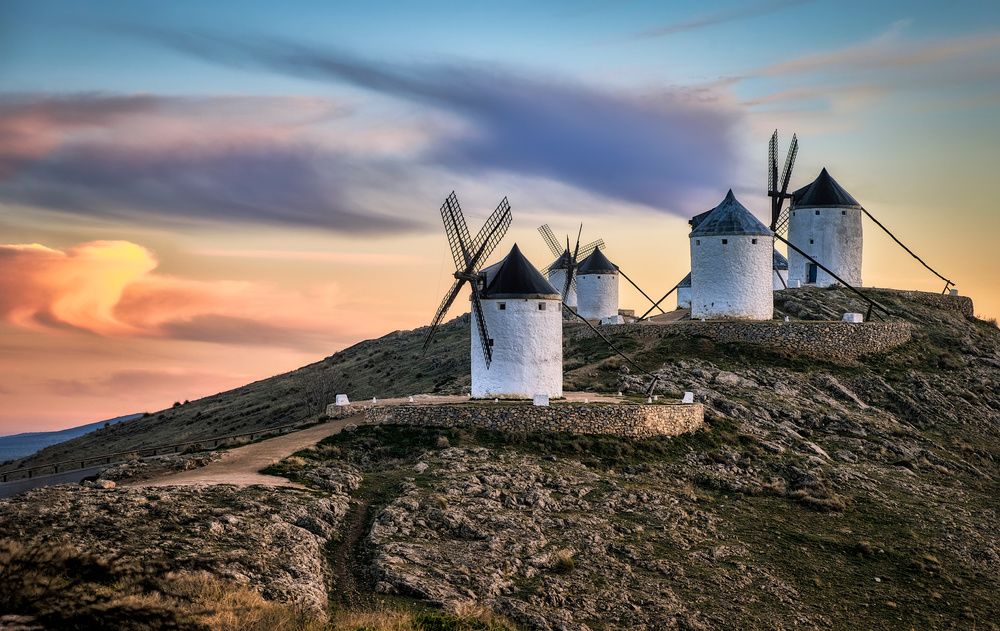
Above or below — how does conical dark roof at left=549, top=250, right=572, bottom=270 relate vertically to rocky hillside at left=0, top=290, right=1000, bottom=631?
above

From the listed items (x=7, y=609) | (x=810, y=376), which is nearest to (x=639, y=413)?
(x=810, y=376)

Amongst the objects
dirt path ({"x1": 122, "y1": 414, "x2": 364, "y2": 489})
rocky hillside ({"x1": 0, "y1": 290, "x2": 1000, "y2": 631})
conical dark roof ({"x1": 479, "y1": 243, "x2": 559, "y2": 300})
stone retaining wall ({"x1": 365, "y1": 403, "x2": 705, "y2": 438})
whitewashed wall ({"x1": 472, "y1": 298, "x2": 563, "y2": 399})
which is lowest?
rocky hillside ({"x1": 0, "y1": 290, "x2": 1000, "y2": 631})

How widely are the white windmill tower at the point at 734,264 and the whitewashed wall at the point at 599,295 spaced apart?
1867 cm

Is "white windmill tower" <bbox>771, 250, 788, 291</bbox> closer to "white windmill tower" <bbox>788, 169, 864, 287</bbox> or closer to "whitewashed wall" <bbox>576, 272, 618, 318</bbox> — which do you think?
"white windmill tower" <bbox>788, 169, 864, 287</bbox>

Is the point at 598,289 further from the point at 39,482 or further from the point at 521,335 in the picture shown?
the point at 39,482

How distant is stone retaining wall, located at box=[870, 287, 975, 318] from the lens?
55.0 meters

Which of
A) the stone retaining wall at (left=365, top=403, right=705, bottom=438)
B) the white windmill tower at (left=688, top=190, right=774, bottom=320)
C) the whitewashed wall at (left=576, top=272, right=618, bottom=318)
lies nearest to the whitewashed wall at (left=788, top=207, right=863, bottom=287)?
the white windmill tower at (left=688, top=190, right=774, bottom=320)

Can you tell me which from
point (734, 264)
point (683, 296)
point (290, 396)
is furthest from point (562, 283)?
point (734, 264)

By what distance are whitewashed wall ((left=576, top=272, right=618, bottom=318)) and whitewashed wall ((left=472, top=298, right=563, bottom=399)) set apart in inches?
1208

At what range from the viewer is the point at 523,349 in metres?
34.6

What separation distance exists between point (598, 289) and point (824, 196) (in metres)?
17.2

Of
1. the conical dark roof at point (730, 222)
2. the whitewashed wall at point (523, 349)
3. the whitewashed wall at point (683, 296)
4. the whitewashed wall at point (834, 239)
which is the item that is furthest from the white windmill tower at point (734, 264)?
the whitewashed wall at point (683, 296)

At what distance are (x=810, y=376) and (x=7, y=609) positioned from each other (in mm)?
35322

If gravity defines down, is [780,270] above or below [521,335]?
above
